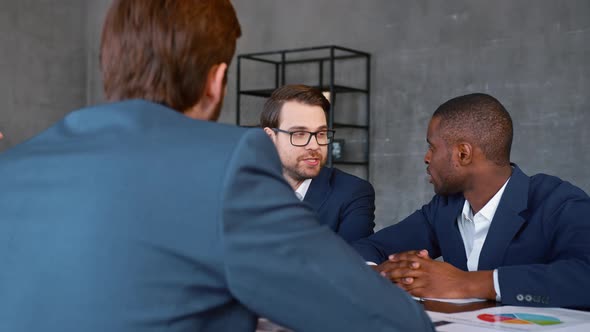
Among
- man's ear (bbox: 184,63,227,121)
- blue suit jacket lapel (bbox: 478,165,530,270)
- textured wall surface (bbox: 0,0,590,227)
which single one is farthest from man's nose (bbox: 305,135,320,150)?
textured wall surface (bbox: 0,0,590,227)

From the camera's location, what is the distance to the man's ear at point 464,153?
2.40 m

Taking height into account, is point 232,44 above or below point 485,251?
above

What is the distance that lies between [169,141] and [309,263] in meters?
0.20

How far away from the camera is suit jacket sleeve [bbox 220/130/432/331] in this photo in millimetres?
796

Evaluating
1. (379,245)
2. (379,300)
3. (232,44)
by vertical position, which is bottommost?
(379,245)

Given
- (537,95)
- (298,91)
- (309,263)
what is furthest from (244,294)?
(537,95)

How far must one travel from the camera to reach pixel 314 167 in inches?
117

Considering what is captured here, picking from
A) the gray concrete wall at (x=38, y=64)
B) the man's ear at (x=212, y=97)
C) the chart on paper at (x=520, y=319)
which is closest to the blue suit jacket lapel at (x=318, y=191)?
the chart on paper at (x=520, y=319)

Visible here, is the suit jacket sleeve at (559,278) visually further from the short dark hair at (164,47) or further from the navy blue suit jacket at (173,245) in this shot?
the short dark hair at (164,47)

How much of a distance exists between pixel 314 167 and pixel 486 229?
31.9 inches

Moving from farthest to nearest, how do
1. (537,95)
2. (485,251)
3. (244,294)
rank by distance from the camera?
(537,95) → (485,251) → (244,294)

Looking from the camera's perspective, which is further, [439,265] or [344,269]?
[439,265]

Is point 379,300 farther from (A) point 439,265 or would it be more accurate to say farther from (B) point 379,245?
(B) point 379,245

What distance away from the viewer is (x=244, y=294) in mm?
812
